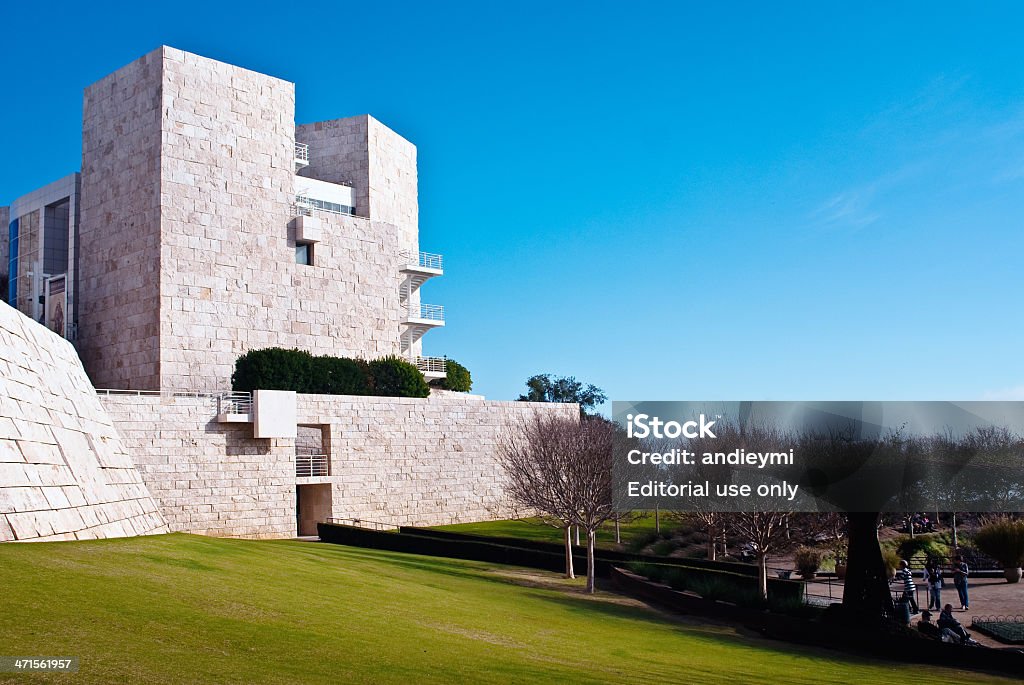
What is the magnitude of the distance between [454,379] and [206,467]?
23.5 metres

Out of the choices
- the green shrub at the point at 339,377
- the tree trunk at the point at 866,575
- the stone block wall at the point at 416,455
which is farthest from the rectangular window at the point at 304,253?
the tree trunk at the point at 866,575

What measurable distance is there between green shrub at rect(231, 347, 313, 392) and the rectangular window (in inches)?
233

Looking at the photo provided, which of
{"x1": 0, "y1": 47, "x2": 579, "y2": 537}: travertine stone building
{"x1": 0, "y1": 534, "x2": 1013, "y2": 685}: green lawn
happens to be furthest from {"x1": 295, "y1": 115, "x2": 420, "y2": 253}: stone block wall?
{"x1": 0, "y1": 534, "x2": 1013, "y2": 685}: green lawn

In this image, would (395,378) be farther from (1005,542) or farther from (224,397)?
(1005,542)

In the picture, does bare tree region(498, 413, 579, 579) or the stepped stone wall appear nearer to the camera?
the stepped stone wall

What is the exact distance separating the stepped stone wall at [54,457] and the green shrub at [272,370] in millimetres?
17578

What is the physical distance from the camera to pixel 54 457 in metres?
15.9

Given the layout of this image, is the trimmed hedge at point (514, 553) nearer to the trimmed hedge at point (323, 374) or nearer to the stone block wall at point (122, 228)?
the trimmed hedge at point (323, 374)

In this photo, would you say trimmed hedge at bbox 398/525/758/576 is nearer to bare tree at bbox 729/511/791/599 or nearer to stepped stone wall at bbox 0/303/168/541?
bare tree at bbox 729/511/791/599

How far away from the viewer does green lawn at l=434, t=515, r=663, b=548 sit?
129ft

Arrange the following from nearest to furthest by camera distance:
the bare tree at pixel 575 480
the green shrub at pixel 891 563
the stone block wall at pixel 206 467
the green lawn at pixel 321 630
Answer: the green lawn at pixel 321 630 → the bare tree at pixel 575 480 → the green shrub at pixel 891 563 → the stone block wall at pixel 206 467

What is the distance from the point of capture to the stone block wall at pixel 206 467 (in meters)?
33.4

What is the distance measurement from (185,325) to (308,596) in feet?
99.7

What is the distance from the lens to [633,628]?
59.5 ft
